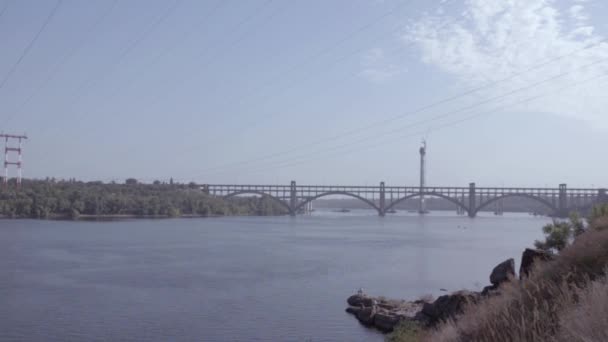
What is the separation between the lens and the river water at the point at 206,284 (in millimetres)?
14320

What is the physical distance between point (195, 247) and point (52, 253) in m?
8.46

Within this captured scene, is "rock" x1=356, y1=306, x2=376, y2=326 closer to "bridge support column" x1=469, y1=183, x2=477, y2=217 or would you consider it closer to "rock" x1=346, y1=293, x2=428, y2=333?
"rock" x1=346, y1=293, x2=428, y2=333

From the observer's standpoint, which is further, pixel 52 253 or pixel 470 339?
pixel 52 253

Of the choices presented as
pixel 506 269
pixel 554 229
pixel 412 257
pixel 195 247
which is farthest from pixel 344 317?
pixel 195 247

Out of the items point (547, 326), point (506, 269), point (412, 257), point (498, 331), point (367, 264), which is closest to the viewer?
point (547, 326)

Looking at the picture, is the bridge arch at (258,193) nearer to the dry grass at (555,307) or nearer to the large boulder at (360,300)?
the large boulder at (360,300)

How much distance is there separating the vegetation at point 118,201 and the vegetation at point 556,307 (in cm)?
6868

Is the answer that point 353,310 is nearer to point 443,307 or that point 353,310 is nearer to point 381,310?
point 381,310

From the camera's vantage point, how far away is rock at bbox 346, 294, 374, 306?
1724cm

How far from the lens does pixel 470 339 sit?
17.2ft

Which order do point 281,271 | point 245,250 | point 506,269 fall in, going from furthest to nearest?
1. point 245,250
2. point 281,271
3. point 506,269

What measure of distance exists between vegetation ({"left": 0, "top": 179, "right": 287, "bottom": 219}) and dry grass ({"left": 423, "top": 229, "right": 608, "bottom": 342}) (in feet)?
227

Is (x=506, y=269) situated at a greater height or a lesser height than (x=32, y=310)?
greater

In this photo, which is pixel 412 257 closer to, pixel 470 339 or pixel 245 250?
pixel 245 250
